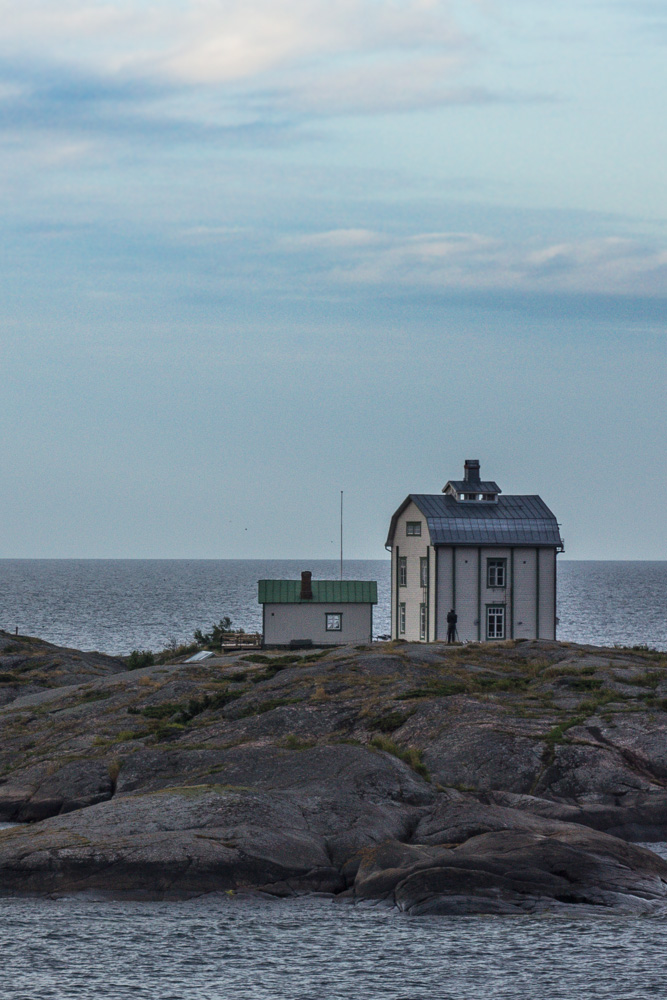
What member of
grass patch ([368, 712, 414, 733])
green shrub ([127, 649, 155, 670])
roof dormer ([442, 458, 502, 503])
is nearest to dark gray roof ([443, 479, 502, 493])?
roof dormer ([442, 458, 502, 503])

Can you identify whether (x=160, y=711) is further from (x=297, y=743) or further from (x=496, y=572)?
(x=496, y=572)

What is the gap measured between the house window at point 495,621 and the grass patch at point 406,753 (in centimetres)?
2897

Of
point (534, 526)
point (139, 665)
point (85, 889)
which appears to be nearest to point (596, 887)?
point (85, 889)

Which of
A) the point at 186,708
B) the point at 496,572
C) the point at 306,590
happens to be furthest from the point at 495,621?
the point at 186,708

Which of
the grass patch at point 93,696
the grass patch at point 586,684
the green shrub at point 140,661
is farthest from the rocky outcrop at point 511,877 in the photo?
the green shrub at point 140,661

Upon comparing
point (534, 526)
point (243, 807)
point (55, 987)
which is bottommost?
point (55, 987)

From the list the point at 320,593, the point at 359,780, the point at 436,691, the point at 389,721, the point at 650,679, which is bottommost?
the point at 359,780

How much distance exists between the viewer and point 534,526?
218ft

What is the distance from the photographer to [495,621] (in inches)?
2613

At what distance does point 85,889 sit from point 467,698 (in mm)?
18463

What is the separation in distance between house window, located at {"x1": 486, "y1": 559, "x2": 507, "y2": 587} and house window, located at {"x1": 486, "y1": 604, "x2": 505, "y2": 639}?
1271mm

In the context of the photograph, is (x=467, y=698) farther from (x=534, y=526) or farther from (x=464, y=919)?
(x=534, y=526)

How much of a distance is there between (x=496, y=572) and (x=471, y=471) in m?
7.59

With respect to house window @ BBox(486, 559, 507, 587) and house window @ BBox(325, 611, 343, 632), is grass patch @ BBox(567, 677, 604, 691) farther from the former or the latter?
house window @ BBox(325, 611, 343, 632)
